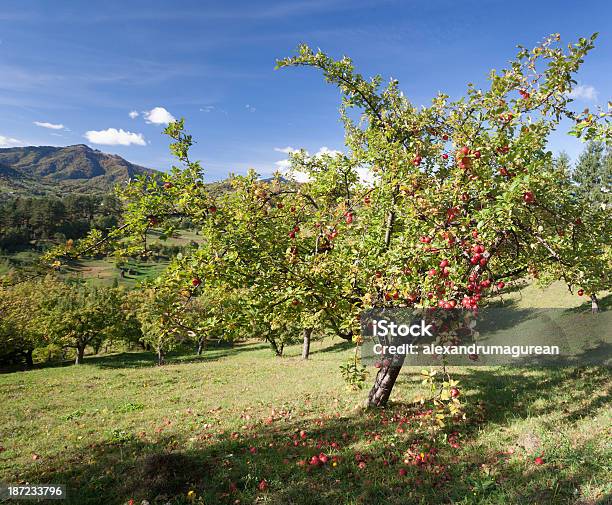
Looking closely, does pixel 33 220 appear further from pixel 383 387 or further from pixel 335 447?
pixel 335 447

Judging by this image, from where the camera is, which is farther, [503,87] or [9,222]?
[9,222]

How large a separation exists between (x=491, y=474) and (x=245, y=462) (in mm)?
5261

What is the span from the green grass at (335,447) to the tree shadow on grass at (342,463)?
1.2 inches

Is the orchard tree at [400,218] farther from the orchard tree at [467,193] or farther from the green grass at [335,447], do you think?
the green grass at [335,447]

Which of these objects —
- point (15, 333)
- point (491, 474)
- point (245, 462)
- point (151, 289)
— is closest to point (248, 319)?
point (151, 289)

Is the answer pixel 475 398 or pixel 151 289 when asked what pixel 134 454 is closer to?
pixel 151 289

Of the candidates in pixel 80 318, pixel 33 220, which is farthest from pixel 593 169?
pixel 33 220

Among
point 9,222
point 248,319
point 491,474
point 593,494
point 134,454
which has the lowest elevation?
point 134,454

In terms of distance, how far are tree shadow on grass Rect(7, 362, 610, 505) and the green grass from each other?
31mm

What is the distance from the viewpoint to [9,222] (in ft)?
451

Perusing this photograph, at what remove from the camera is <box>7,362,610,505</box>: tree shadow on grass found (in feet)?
20.9

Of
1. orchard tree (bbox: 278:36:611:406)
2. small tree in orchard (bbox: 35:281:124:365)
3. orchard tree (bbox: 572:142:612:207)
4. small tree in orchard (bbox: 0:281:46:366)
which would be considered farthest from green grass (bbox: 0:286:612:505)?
orchard tree (bbox: 572:142:612:207)

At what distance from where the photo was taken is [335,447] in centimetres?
859

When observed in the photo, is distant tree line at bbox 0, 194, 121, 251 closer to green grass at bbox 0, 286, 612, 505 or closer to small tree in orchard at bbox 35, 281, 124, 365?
small tree in orchard at bbox 35, 281, 124, 365
